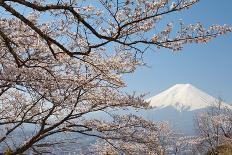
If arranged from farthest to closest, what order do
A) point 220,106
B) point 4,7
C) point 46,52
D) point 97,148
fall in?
point 220,106, point 97,148, point 46,52, point 4,7

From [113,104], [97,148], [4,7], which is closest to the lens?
[4,7]

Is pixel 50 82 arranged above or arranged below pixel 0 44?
below

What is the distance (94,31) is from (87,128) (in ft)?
19.7

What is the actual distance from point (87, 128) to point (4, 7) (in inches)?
253

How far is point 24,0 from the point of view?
5.43 m

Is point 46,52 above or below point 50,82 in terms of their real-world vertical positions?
above

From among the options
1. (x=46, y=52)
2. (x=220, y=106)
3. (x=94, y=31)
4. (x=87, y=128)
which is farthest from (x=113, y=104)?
(x=220, y=106)

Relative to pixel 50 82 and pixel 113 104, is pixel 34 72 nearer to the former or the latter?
pixel 50 82

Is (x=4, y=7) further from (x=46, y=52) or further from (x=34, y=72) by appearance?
(x=46, y=52)

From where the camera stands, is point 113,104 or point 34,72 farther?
point 113,104

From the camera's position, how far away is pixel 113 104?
1135 cm

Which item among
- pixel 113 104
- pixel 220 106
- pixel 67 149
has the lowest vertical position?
pixel 67 149

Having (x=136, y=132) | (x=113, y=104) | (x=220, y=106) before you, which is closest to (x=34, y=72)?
(x=113, y=104)

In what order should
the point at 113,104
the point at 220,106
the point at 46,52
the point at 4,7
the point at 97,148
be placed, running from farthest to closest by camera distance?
the point at 220,106 → the point at 97,148 → the point at 113,104 → the point at 46,52 → the point at 4,7
